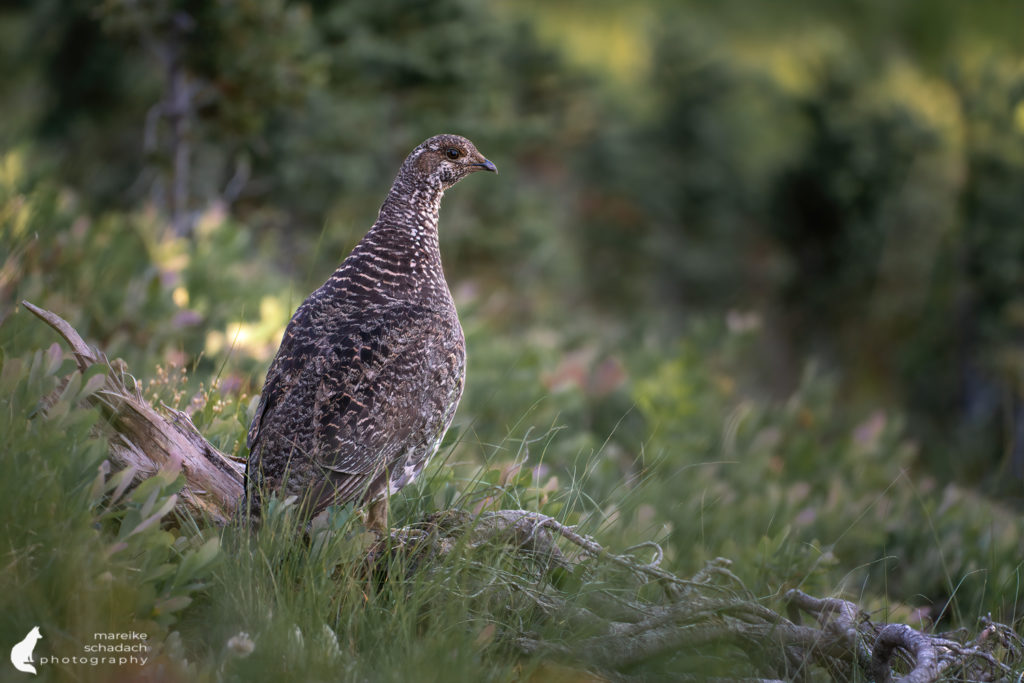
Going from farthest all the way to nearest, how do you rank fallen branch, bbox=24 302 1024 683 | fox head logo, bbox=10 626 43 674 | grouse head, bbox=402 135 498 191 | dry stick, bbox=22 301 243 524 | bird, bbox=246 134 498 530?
grouse head, bbox=402 135 498 191 < bird, bbox=246 134 498 530 < dry stick, bbox=22 301 243 524 < fallen branch, bbox=24 302 1024 683 < fox head logo, bbox=10 626 43 674

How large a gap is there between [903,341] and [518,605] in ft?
51.5

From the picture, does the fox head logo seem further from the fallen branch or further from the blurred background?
the blurred background

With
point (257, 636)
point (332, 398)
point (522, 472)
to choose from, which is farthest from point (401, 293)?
point (257, 636)

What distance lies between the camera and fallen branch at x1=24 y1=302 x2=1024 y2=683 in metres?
3.56

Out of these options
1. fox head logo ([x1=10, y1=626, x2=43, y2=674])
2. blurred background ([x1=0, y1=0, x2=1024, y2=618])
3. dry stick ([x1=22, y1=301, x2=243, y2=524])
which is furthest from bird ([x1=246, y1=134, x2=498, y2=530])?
fox head logo ([x1=10, y1=626, x2=43, y2=674])

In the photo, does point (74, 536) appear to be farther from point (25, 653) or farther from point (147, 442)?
point (147, 442)

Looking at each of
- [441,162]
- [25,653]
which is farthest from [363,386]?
[25,653]

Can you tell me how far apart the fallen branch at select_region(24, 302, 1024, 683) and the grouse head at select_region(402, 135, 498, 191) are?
1860mm

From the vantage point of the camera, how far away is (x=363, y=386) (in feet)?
13.5

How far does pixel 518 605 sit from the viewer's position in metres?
3.72

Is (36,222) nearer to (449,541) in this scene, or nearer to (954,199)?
(449,541)

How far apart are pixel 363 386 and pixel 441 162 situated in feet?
5.16

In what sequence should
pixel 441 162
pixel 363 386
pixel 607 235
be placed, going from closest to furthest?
pixel 363 386 < pixel 441 162 < pixel 607 235

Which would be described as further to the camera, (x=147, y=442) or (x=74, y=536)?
(x=147, y=442)
